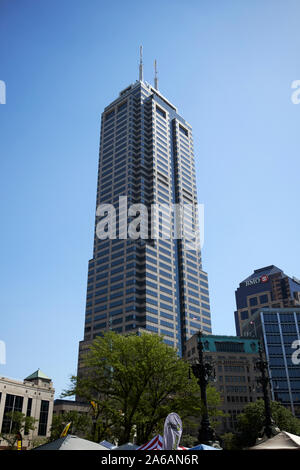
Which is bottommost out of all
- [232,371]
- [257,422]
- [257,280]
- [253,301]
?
[257,422]

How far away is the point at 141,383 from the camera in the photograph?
30781 mm

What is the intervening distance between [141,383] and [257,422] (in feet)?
142

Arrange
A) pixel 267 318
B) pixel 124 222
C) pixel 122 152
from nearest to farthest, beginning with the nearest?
pixel 267 318
pixel 124 222
pixel 122 152

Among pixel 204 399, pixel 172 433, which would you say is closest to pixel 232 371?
pixel 204 399

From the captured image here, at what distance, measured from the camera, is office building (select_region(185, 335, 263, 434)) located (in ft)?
326

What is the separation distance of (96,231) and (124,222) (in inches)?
562

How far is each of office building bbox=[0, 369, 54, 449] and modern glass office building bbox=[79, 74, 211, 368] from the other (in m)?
44.5

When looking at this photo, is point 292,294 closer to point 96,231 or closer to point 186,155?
point 186,155

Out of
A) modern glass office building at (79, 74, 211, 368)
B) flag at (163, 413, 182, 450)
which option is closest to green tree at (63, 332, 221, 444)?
flag at (163, 413, 182, 450)

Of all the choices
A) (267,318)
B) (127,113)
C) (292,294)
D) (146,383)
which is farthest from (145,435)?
(292,294)

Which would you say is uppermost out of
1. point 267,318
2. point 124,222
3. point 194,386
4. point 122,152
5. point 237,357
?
point 122,152

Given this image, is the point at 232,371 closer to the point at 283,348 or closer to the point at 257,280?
the point at 283,348

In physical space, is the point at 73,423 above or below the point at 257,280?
below

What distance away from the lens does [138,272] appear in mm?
125938
